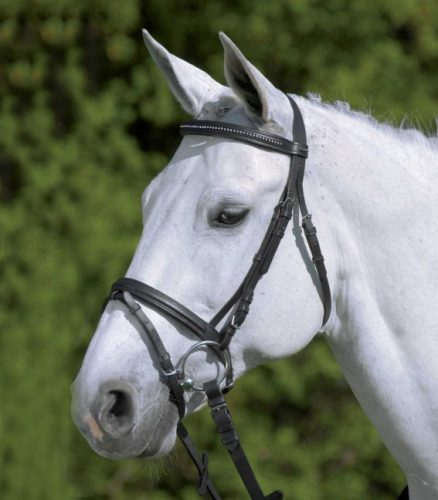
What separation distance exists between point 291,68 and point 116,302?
347 cm

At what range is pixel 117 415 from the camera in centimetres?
218

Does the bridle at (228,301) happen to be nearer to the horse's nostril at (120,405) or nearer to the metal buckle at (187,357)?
the metal buckle at (187,357)

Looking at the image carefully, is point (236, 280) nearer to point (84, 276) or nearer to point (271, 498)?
point (271, 498)

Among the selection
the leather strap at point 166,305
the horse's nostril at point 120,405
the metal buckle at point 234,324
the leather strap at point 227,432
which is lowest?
the leather strap at point 227,432

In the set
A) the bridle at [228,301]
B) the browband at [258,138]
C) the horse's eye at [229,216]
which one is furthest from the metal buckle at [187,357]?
the browband at [258,138]

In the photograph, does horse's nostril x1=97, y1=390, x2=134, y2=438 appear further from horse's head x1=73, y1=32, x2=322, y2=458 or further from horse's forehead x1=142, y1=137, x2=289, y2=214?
horse's forehead x1=142, y1=137, x2=289, y2=214

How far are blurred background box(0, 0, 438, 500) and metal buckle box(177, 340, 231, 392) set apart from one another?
288 cm

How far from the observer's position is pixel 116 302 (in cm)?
224

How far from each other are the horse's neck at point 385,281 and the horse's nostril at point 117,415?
59 cm

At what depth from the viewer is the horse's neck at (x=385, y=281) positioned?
7.41 ft

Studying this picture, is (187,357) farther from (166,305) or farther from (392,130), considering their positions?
(392,130)

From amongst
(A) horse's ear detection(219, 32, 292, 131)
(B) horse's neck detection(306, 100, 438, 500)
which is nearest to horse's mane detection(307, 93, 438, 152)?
(B) horse's neck detection(306, 100, 438, 500)

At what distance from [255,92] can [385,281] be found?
0.59 meters

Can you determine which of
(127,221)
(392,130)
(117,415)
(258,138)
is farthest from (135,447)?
(127,221)
